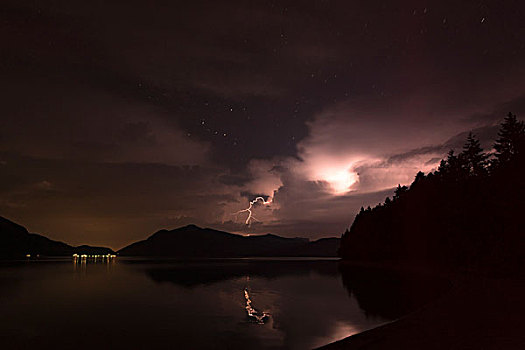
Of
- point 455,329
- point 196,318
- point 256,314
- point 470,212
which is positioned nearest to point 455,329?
point 455,329

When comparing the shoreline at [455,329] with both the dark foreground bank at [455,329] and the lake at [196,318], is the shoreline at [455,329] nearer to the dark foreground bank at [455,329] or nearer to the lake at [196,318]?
the dark foreground bank at [455,329]

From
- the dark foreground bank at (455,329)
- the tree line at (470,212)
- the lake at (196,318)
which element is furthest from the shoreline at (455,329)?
the tree line at (470,212)

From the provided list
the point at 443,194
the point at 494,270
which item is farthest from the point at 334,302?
the point at 443,194

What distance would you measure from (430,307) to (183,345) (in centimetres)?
1213

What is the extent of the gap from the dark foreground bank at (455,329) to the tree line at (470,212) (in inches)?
730

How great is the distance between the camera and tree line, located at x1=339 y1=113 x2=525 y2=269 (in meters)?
36.7

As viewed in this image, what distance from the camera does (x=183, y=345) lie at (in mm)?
17844

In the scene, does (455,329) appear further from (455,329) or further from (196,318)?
(196,318)

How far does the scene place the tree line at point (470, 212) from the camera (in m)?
36.7

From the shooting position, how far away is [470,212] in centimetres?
4559

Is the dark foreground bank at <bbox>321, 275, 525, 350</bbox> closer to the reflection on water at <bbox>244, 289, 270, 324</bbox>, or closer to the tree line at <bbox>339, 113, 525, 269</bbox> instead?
the reflection on water at <bbox>244, 289, 270, 324</bbox>

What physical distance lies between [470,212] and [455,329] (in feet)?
119

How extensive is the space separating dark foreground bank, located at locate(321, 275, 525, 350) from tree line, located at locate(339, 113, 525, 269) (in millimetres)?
18537

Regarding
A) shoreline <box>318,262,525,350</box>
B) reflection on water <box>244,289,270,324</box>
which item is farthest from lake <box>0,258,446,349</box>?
shoreline <box>318,262,525,350</box>
